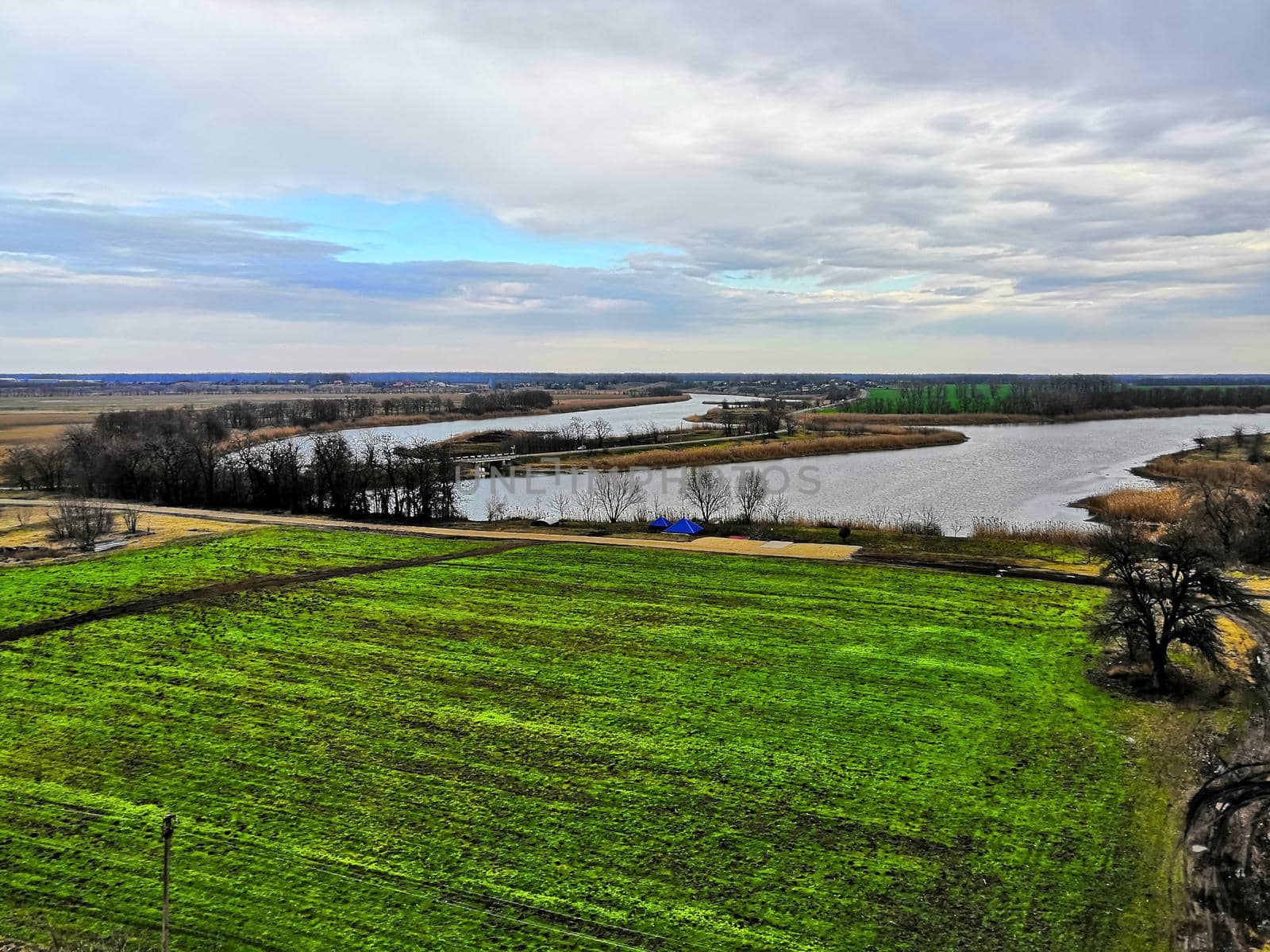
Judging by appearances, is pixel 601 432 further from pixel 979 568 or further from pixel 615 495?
pixel 979 568

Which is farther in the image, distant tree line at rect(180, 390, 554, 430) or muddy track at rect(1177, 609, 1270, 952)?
distant tree line at rect(180, 390, 554, 430)

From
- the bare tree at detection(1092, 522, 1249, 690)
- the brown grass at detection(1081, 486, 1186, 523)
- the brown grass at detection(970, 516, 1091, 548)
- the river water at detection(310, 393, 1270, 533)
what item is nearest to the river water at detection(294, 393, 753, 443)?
the river water at detection(310, 393, 1270, 533)

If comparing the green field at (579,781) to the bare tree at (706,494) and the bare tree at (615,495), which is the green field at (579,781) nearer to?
the bare tree at (706,494)

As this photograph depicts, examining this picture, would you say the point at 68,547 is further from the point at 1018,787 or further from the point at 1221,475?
the point at 1221,475

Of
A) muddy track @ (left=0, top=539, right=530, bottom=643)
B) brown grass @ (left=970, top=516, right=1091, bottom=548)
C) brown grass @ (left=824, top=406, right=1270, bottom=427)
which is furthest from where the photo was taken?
brown grass @ (left=824, top=406, right=1270, bottom=427)

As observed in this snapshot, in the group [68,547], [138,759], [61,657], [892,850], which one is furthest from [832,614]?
[68,547]

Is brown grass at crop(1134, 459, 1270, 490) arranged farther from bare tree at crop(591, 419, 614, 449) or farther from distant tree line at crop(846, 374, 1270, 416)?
distant tree line at crop(846, 374, 1270, 416)
